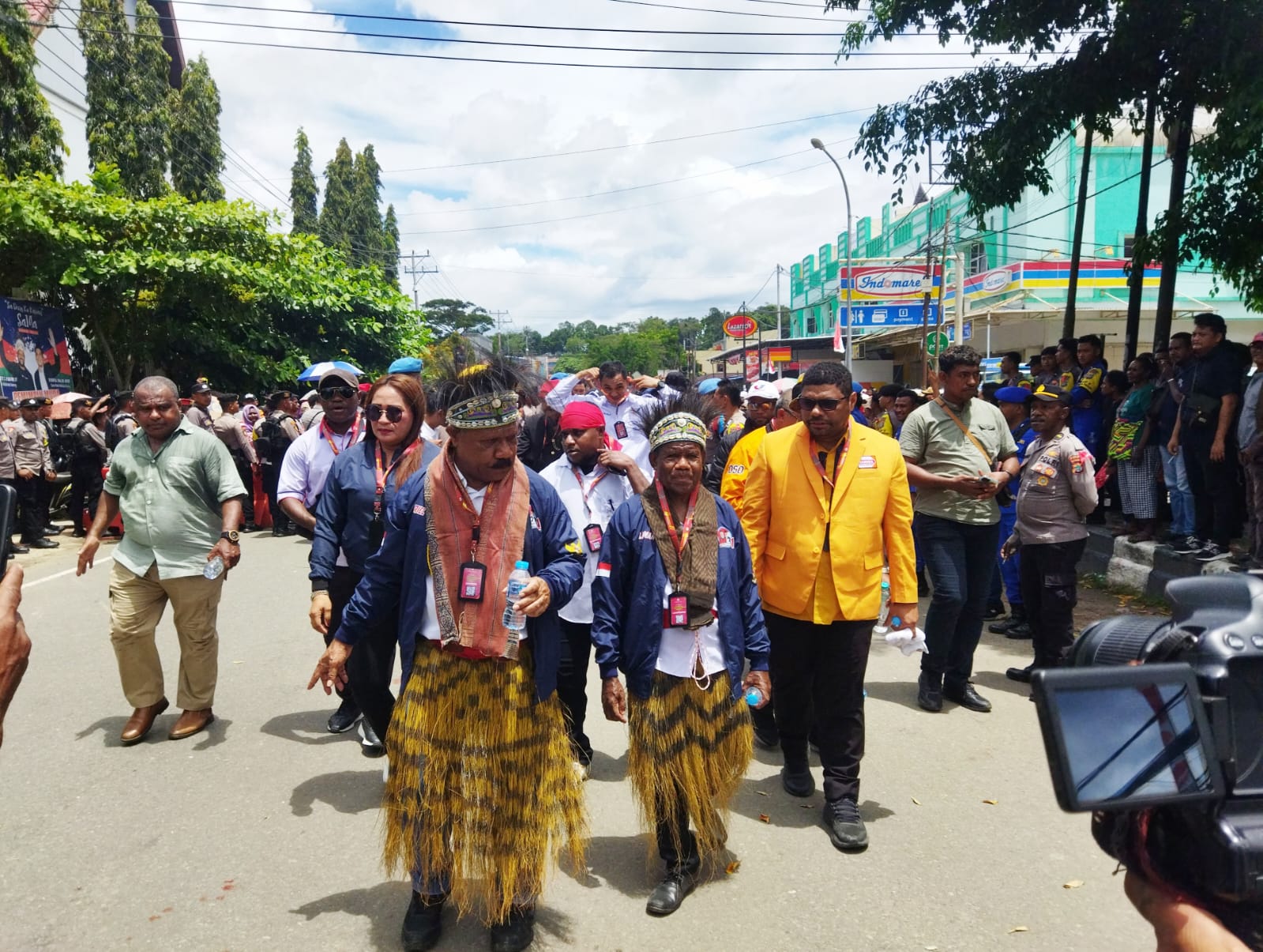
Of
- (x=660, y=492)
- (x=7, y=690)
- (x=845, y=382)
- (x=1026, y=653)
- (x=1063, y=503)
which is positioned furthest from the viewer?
(x=1026, y=653)

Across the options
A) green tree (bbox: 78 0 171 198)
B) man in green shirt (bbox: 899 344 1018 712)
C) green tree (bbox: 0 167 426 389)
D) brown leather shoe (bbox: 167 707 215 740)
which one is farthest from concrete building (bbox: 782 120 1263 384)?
brown leather shoe (bbox: 167 707 215 740)

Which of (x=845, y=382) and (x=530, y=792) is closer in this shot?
(x=530, y=792)

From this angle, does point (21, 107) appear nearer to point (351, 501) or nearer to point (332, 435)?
point (332, 435)

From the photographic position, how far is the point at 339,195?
143ft

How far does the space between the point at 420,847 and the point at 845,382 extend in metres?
2.49

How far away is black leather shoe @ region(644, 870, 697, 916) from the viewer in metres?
3.21

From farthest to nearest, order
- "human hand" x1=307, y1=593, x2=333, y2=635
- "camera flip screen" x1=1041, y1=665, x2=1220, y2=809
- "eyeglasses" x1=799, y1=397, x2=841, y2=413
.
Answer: "eyeglasses" x1=799, y1=397, x2=841, y2=413
"human hand" x1=307, y1=593, x2=333, y2=635
"camera flip screen" x1=1041, y1=665, x2=1220, y2=809

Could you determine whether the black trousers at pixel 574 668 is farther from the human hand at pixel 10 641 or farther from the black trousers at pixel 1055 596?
the black trousers at pixel 1055 596

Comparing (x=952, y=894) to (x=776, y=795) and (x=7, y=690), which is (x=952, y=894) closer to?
(x=776, y=795)

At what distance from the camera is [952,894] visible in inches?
130

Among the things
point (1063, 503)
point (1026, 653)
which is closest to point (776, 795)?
point (1063, 503)

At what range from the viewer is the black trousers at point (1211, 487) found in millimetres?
7449

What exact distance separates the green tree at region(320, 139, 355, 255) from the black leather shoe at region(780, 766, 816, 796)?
42.9 meters

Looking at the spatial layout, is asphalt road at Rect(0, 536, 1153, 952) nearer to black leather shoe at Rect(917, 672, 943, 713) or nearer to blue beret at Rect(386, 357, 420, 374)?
black leather shoe at Rect(917, 672, 943, 713)
